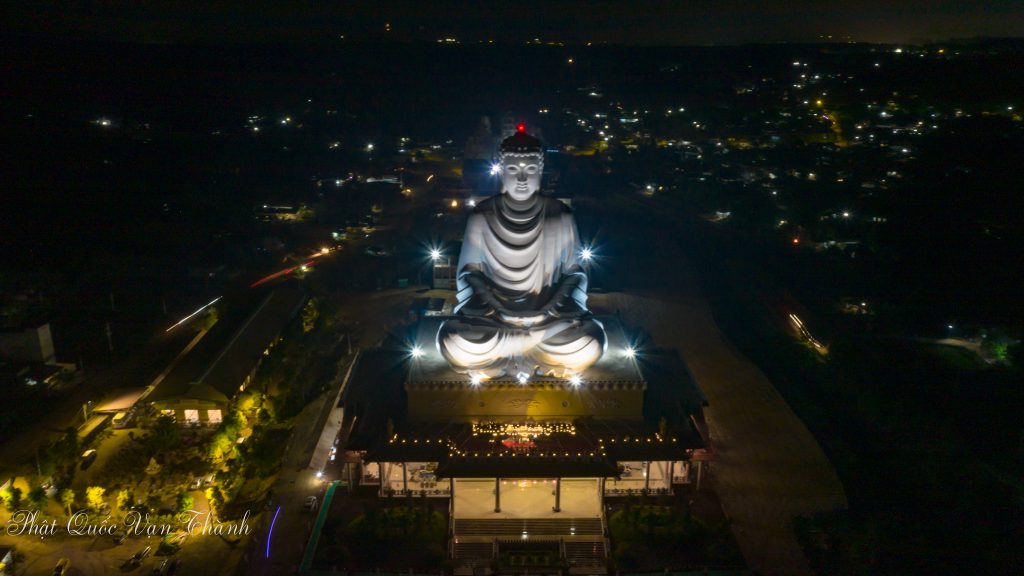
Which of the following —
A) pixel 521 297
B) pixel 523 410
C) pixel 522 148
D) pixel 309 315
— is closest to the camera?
pixel 523 410

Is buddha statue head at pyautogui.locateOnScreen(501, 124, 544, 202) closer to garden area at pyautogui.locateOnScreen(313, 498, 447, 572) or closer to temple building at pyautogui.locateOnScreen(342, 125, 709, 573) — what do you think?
temple building at pyautogui.locateOnScreen(342, 125, 709, 573)

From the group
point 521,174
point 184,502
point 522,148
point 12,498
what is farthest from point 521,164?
point 12,498

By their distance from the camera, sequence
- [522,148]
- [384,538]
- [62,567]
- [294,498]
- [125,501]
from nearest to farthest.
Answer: [62,567], [384,538], [125,501], [294,498], [522,148]

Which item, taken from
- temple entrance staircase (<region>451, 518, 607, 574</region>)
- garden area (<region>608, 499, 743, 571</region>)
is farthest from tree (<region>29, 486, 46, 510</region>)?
garden area (<region>608, 499, 743, 571</region>)

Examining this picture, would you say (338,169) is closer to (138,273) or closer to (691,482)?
(138,273)

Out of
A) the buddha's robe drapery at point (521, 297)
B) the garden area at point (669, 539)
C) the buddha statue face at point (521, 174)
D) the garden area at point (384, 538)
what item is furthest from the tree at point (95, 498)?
the buddha statue face at point (521, 174)

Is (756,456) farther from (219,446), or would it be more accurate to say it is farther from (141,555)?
(141,555)

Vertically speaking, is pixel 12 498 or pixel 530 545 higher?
pixel 12 498

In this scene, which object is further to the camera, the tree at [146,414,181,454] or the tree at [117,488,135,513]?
the tree at [146,414,181,454]
